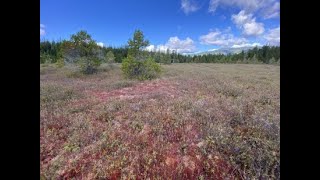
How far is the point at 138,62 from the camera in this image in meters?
17.1

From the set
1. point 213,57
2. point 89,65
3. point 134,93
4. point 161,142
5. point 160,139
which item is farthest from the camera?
point 213,57

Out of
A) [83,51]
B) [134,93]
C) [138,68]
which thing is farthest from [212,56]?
[134,93]

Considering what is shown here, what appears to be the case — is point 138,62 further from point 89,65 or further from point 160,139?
point 160,139

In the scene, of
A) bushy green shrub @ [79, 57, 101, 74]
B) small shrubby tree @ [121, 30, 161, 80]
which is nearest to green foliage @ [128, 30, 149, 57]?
small shrubby tree @ [121, 30, 161, 80]

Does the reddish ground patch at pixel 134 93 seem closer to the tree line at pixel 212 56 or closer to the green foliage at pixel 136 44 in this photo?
the green foliage at pixel 136 44

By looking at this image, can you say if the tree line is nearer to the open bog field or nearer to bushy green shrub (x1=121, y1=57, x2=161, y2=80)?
bushy green shrub (x1=121, y1=57, x2=161, y2=80)

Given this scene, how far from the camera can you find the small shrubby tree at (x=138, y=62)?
17.2 metres

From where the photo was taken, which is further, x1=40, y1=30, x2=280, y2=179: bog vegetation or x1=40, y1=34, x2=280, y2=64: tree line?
x1=40, y1=34, x2=280, y2=64: tree line

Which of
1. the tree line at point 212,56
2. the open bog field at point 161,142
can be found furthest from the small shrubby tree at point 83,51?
the open bog field at point 161,142

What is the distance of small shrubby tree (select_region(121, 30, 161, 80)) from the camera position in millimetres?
17156

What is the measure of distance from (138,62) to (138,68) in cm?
55

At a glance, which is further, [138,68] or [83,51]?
[83,51]
